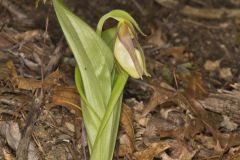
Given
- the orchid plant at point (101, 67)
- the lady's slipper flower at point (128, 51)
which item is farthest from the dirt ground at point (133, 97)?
the lady's slipper flower at point (128, 51)

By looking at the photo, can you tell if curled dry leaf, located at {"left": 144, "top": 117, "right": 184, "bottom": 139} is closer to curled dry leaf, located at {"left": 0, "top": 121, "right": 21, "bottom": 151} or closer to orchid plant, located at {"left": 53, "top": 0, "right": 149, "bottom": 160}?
orchid plant, located at {"left": 53, "top": 0, "right": 149, "bottom": 160}

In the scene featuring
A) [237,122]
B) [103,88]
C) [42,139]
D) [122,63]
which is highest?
[122,63]

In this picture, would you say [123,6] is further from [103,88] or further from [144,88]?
[103,88]

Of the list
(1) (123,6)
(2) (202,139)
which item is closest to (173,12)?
(1) (123,6)

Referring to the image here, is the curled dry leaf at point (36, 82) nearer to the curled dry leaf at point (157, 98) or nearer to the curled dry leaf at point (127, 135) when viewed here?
the curled dry leaf at point (127, 135)

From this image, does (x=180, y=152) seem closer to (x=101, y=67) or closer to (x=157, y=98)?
(x=157, y=98)

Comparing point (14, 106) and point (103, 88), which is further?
point (14, 106)

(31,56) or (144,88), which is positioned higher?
(31,56)
